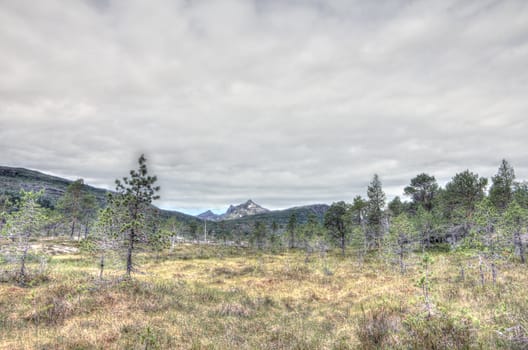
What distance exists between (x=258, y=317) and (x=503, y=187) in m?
54.4

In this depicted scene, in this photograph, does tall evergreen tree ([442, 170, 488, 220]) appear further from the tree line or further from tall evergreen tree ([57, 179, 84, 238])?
tall evergreen tree ([57, 179, 84, 238])

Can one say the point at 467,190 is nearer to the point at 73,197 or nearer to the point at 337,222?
the point at 337,222

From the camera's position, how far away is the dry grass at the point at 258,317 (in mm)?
7699

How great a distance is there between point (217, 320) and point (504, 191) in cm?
5459

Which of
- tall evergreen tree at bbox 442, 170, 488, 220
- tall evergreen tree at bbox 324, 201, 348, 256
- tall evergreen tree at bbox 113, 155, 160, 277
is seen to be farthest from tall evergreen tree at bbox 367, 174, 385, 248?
tall evergreen tree at bbox 113, 155, 160, 277

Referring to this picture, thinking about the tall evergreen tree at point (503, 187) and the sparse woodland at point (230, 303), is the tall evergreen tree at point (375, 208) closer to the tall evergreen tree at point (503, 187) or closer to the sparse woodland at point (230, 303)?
the tall evergreen tree at point (503, 187)

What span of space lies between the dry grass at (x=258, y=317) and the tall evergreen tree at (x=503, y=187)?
98.6ft

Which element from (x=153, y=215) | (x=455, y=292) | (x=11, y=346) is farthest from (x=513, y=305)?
(x=153, y=215)

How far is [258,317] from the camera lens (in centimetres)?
1341

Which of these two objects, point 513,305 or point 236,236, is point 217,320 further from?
point 236,236

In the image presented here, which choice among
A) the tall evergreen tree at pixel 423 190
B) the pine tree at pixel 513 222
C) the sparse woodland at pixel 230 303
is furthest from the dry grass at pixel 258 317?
the tall evergreen tree at pixel 423 190

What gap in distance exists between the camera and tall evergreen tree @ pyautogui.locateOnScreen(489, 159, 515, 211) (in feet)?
144

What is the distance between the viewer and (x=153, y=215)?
61.3 feet

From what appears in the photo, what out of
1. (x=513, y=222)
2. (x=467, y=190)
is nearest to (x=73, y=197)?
(x=513, y=222)
